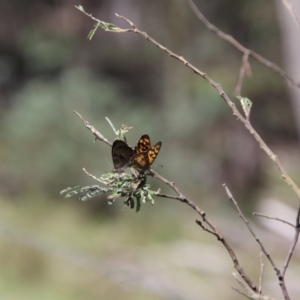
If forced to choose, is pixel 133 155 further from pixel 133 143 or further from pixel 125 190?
pixel 133 143

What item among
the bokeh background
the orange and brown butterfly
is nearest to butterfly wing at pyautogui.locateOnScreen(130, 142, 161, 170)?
the orange and brown butterfly

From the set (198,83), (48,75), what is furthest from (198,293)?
(48,75)

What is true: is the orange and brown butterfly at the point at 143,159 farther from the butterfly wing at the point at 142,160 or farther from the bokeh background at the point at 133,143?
the bokeh background at the point at 133,143

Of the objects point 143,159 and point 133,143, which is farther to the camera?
point 133,143

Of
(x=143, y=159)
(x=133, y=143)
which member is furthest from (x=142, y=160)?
(x=133, y=143)

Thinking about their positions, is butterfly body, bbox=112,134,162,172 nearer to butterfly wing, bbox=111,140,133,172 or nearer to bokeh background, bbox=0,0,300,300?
butterfly wing, bbox=111,140,133,172

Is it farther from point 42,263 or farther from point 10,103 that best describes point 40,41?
point 42,263
